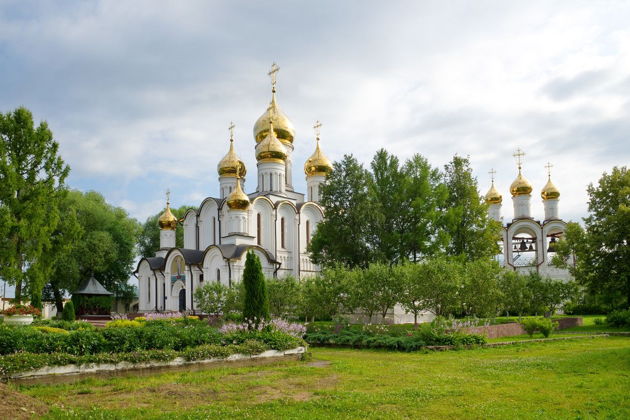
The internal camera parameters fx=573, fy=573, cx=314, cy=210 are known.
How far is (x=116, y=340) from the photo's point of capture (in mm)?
11469

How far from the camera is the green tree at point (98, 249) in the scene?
4072cm

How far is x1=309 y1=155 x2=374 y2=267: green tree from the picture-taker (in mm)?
28141

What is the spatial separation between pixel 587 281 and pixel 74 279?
108 ft

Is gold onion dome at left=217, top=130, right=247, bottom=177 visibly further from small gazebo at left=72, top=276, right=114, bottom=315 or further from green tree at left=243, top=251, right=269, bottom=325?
green tree at left=243, top=251, right=269, bottom=325

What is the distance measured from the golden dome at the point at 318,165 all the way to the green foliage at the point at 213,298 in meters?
19.4

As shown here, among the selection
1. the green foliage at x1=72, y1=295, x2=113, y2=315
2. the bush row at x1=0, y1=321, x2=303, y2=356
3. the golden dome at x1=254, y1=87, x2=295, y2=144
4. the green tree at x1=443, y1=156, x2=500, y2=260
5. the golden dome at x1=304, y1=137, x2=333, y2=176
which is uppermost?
the golden dome at x1=254, y1=87, x2=295, y2=144

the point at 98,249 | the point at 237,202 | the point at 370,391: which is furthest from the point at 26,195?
the point at 370,391

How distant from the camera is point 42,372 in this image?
10.1 metres

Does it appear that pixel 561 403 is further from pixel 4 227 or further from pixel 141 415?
pixel 4 227

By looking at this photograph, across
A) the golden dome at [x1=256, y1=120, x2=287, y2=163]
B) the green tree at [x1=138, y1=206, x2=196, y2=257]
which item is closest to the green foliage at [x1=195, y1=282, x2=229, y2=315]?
the golden dome at [x1=256, y1=120, x2=287, y2=163]

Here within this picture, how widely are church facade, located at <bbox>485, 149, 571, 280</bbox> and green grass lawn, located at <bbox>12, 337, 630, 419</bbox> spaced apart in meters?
30.3

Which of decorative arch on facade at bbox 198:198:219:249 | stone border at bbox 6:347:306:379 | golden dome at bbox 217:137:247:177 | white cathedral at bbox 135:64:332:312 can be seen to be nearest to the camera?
stone border at bbox 6:347:306:379

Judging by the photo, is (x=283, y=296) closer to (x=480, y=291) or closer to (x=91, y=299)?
(x=480, y=291)

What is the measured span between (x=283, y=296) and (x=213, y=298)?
4.02 metres
